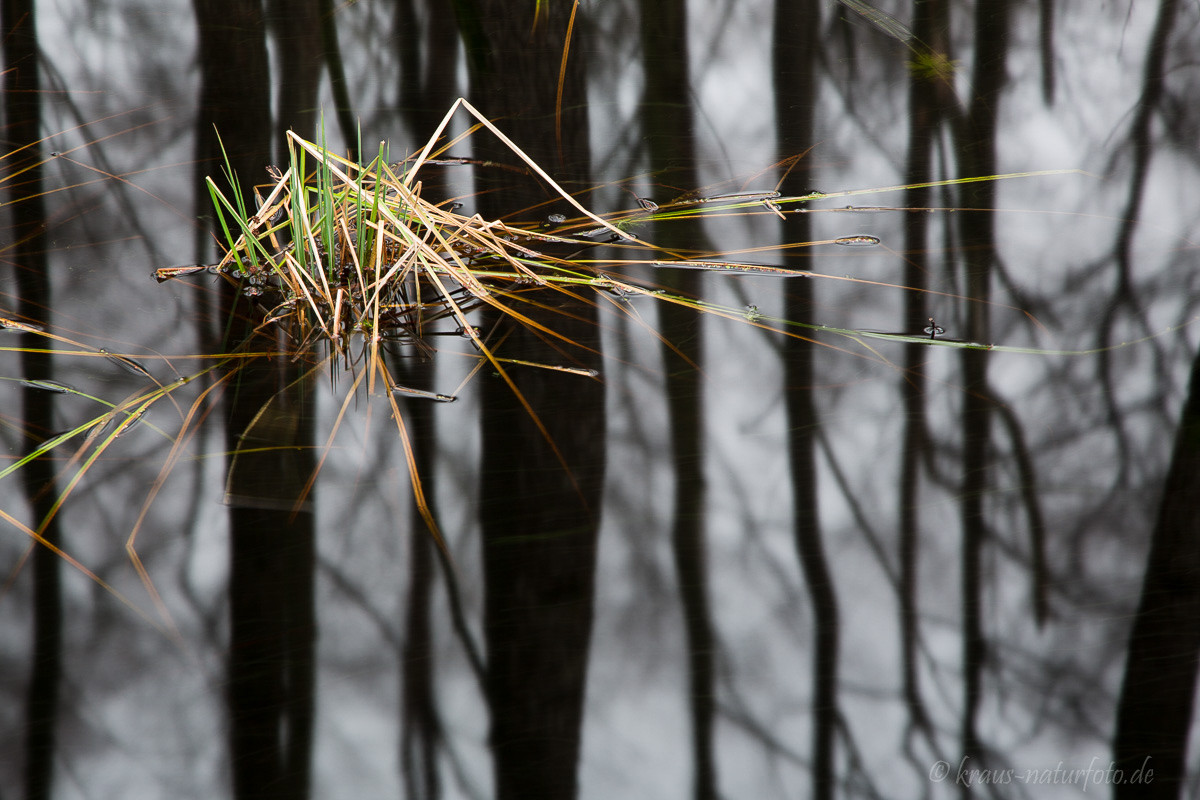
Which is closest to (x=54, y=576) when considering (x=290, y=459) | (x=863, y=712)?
(x=290, y=459)

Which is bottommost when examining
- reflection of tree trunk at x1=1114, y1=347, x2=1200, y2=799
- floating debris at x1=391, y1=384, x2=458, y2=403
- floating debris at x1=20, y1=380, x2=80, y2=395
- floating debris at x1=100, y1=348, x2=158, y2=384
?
reflection of tree trunk at x1=1114, y1=347, x2=1200, y2=799

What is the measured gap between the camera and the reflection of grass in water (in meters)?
1.03

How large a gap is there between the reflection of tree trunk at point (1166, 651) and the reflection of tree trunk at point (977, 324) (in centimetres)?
11

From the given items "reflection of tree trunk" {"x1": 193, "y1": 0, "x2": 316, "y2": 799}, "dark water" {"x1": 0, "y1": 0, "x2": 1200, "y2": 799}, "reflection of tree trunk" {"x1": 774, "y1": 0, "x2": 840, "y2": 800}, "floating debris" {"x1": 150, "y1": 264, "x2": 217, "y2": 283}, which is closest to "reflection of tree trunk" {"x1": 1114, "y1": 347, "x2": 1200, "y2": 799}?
"dark water" {"x1": 0, "y1": 0, "x2": 1200, "y2": 799}

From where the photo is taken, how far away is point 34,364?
102cm

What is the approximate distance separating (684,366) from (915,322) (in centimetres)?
31

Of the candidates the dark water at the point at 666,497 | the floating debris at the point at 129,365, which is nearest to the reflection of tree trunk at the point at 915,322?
the dark water at the point at 666,497

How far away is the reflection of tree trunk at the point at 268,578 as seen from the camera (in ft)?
2.17

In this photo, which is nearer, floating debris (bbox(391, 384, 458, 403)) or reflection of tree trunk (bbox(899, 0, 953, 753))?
reflection of tree trunk (bbox(899, 0, 953, 753))

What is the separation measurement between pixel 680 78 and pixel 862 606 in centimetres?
119

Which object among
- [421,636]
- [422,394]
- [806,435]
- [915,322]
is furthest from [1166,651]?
[422,394]

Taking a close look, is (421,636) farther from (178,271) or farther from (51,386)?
(178,271)

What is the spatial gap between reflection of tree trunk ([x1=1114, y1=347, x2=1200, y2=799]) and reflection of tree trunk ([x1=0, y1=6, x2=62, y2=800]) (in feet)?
2.72

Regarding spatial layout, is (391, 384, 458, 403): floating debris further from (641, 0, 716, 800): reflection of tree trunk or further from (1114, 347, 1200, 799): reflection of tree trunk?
(1114, 347, 1200, 799): reflection of tree trunk
